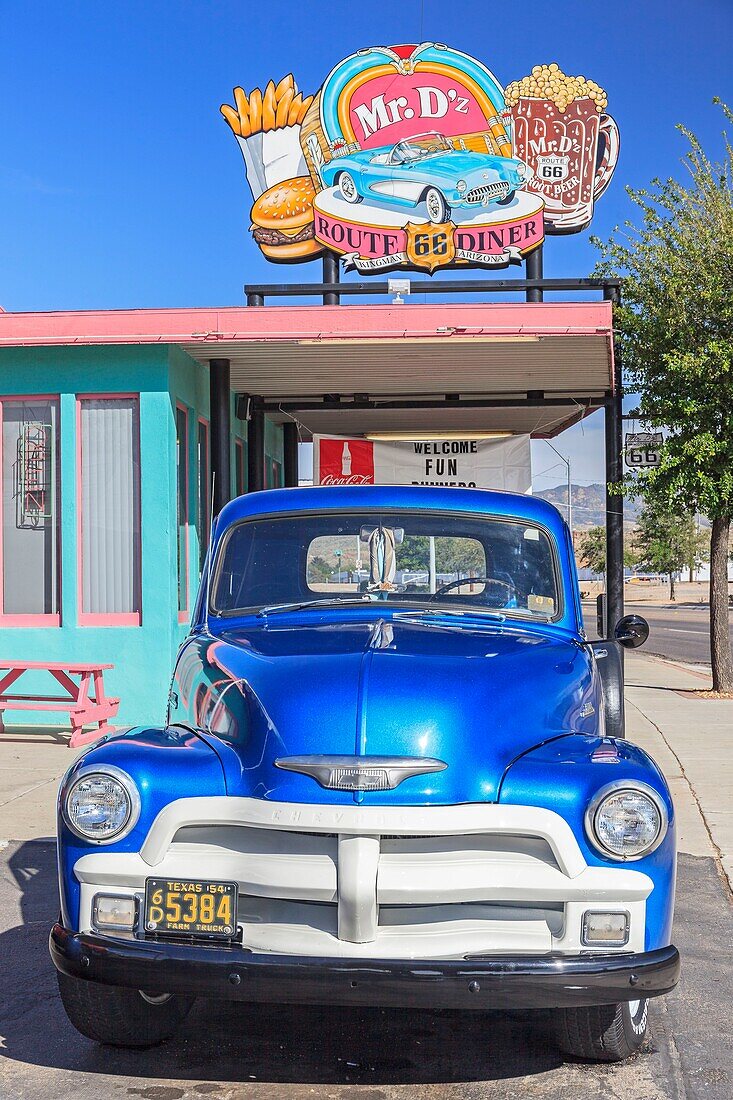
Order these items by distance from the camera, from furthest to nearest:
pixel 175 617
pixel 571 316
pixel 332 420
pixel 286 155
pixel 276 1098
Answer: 1. pixel 332 420
2. pixel 286 155
3. pixel 175 617
4. pixel 571 316
5. pixel 276 1098

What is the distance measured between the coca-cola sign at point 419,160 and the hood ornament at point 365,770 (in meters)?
12.9

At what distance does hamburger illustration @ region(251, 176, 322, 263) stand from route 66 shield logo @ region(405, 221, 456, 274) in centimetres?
122

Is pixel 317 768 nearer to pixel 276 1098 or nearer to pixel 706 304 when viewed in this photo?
pixel 276 1098

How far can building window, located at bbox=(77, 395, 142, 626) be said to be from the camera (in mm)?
11328

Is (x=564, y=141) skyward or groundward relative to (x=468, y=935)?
skyward

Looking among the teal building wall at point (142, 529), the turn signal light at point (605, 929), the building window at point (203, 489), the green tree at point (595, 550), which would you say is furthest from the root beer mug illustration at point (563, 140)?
the green tree at point (595, 550)

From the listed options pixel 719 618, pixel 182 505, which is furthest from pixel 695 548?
pixel 182 505

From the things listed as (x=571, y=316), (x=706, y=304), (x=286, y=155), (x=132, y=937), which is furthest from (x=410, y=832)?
(x=286, y=155)

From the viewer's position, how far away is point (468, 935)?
123 inches

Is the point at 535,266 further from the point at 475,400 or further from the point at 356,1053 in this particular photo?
the point at 356,1053

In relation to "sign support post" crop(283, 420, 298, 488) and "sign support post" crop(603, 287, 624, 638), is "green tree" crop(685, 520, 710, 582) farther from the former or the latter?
"sign support post" crop(603, 287, 624, 638)

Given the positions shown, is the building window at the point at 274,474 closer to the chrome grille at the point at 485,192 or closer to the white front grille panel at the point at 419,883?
the chrome grille at the point at 485,192


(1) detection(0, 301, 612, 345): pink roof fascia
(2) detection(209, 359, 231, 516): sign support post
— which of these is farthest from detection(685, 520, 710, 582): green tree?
(1) detection(0, 301, 612, 345): pink roof fascia

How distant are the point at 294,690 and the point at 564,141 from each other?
13899mm
